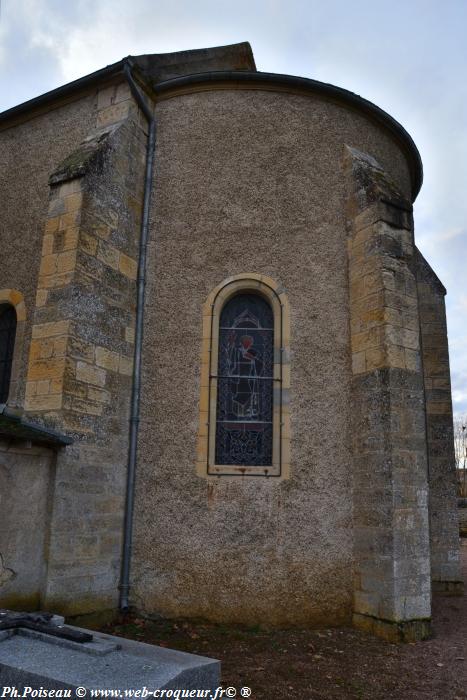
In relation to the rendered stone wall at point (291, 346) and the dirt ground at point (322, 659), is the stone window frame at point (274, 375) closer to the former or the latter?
the rendered stone wall at point (291, 346)

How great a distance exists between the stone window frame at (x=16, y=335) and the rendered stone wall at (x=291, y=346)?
65.0 inches

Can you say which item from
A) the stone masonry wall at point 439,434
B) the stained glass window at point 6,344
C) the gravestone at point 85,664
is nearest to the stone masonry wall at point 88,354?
the stained glass window at point 6,344

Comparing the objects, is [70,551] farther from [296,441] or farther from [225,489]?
[296,441]

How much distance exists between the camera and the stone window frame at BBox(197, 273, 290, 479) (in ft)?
24.5

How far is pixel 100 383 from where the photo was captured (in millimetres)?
7297

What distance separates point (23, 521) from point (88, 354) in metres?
2.03

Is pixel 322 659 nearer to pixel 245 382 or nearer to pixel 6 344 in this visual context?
pixel 245 382

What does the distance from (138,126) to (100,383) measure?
384 cm

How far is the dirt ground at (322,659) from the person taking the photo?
16.9 ft

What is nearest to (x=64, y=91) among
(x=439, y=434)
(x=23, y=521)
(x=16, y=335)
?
(x=16, y=335)

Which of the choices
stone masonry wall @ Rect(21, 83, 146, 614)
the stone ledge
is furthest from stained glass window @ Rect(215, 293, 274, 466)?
the stone ledge

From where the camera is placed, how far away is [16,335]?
8.10 metres

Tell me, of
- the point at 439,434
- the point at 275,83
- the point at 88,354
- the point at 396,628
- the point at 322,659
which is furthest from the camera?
the point at 439,434

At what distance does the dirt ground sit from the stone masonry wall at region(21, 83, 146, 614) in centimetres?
97
